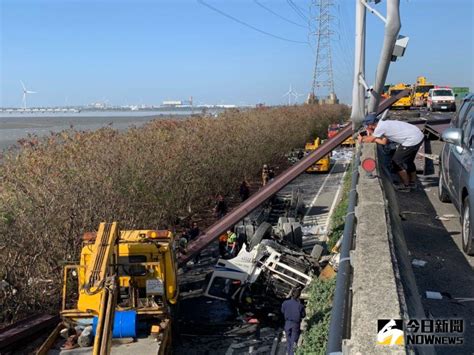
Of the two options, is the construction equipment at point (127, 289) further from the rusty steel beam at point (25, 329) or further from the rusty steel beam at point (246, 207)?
the rusty steel beam at point (246, 207)

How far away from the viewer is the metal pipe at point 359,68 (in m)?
18.3

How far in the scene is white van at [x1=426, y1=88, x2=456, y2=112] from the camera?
136ft

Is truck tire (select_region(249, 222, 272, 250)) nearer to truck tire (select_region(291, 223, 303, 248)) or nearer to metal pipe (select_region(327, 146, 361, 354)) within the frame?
truck tire (select_region(291, 223, 303, 248))

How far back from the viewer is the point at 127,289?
10.1 meters

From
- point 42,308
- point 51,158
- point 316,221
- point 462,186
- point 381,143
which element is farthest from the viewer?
point 316,221

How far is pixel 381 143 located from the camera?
987cm

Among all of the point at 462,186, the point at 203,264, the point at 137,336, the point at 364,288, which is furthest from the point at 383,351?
the point at 203,264

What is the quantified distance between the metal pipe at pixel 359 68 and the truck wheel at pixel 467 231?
409 inches

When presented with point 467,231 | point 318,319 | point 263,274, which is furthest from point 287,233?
point 318,319

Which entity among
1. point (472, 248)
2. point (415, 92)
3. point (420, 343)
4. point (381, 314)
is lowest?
point (472, 248)

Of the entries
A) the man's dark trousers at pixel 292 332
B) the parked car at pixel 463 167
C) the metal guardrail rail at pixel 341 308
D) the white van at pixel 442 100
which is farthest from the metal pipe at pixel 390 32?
the white van at pixel 442 100

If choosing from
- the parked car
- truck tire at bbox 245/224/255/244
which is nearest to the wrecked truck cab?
truck tire at bbox 245/224/255/244

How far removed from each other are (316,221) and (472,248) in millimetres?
12992

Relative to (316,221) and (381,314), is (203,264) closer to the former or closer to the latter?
(316,221)
